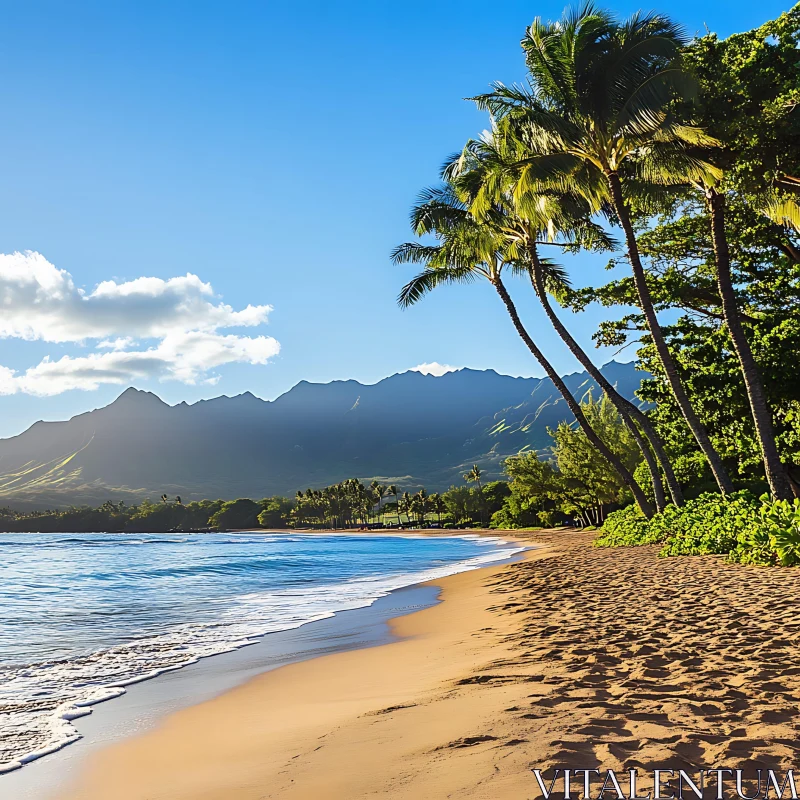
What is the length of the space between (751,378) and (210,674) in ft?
43.5

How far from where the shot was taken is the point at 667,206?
748 inches

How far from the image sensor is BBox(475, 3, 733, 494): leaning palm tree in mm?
15203

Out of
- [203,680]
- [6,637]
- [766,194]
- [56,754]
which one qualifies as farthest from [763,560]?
[6,637]

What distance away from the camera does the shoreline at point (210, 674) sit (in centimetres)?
428

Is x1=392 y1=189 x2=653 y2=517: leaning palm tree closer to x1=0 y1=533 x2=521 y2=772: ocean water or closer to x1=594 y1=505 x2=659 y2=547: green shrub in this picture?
x1=594 y1=505 x2=659 y2=547: green shrub

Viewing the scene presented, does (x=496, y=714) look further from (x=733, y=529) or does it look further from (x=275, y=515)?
(x=275, y=515)

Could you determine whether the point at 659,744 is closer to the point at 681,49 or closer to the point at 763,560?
the point at 763,560

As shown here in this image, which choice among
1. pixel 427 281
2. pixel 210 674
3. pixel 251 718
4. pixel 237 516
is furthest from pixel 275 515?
pixel 251 718

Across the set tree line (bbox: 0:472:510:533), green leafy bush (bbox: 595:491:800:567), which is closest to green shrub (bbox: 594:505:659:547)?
green leafy bush (bbox: 595:491:800:567)

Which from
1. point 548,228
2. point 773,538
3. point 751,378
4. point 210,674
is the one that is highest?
point 548,228

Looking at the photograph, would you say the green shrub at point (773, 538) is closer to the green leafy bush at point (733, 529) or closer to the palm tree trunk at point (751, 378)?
the green leafy bush at point (733, 529)

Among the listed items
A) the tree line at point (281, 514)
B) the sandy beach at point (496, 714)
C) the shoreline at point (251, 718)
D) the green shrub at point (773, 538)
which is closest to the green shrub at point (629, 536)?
the green shrub at point (773, 538)

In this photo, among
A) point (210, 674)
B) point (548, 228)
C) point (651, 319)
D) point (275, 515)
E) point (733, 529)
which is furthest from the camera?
point (275, 515)

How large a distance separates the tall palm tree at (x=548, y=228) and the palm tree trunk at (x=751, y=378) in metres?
5.03
